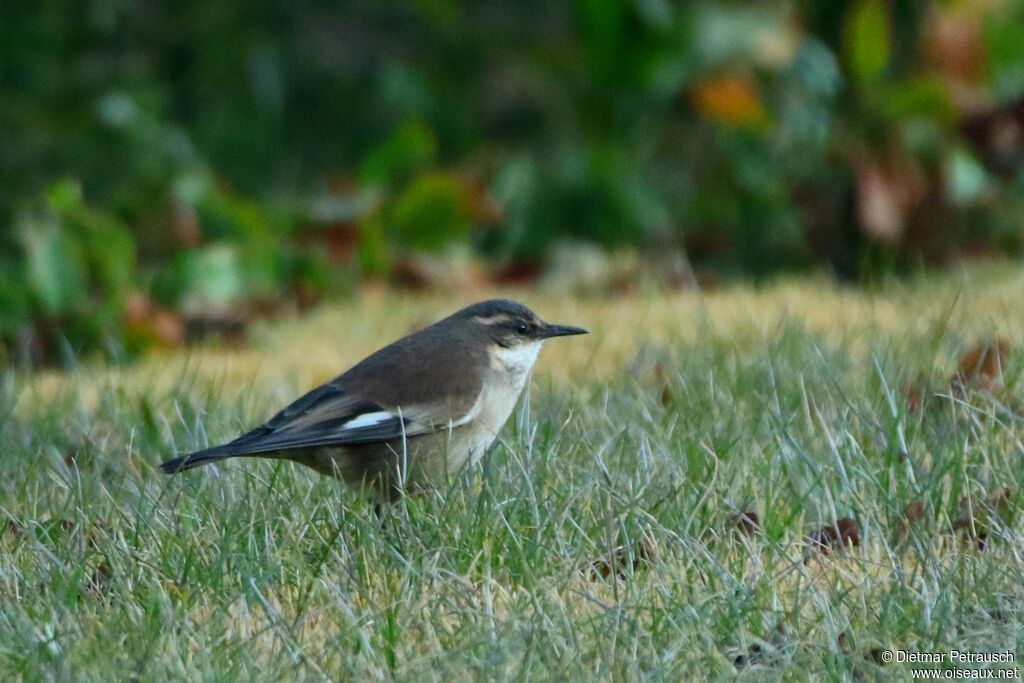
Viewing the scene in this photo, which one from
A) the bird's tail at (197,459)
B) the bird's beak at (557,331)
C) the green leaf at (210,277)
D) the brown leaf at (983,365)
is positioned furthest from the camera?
the green leaf at (210,277)

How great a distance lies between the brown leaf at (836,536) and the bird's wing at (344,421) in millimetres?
1084

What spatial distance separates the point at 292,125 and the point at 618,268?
12.1 ft

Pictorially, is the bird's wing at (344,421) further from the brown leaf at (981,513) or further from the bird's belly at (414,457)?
the brown leaf at (981,513)

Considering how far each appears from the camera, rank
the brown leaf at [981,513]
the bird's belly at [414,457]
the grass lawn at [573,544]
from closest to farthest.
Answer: the grass lawn at [573,544] → the brown leaf at [981,513] → the bird's belly at [414,457]

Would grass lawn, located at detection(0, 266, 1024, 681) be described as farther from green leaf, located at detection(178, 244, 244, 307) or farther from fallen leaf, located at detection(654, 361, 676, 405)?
green leaf, located at detection(178, 244, 244, 307)

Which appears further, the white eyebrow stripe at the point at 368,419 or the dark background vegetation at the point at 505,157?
the dark background vegetation at the point at 505,157

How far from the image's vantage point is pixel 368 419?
4285 millimetres

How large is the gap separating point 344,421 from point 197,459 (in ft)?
1.54

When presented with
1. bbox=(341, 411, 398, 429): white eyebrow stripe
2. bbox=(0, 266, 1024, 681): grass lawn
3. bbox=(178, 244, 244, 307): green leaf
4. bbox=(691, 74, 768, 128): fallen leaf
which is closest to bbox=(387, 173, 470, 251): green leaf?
bbox=(178, 244, 244, 307): green leaf

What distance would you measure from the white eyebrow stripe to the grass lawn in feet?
0.60

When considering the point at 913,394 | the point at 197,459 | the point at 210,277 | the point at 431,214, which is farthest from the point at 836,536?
the point at 431,214

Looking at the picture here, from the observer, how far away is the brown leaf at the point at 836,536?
12.2 ft

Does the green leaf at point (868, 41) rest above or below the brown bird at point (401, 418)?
above

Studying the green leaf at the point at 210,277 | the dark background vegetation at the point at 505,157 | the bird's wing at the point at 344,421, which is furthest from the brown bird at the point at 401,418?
the green leaf at the point at 210,277
